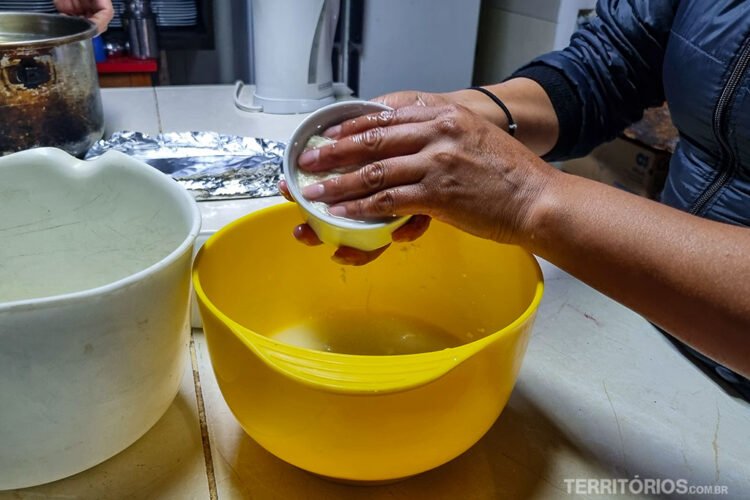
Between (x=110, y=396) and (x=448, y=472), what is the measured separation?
250mm

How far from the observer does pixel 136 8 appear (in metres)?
1.48

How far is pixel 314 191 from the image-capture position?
451 millimetres

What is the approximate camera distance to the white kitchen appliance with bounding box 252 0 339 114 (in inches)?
41.4

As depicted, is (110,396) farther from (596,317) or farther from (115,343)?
(596,317)

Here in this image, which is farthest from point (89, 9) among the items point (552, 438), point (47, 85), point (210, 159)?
point (552, 438)

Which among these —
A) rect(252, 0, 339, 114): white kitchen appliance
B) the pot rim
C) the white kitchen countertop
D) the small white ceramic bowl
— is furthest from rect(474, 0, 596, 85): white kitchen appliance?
the pot rim

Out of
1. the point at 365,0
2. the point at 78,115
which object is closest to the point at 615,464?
the point at 78,115

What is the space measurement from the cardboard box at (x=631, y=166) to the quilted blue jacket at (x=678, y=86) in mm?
456

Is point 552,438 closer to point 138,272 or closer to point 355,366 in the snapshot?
point 355,366

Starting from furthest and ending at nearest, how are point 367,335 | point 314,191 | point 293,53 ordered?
1. point 293,53
2. point 367,335
3. point 314,191

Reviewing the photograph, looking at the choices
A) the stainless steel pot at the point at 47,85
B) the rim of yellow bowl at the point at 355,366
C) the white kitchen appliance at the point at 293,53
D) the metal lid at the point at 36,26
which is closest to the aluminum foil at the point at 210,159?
the stainless steel pot at the point at 47,85

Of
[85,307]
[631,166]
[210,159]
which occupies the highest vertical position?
[85,307]

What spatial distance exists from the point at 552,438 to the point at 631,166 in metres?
0.90

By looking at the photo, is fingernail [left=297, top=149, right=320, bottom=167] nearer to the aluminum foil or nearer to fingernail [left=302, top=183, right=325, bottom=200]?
fingernail [left=302, top=183, right=325, bottom=200]
